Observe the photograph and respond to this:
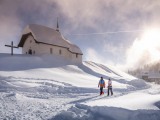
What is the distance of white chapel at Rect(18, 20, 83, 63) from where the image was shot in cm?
2339

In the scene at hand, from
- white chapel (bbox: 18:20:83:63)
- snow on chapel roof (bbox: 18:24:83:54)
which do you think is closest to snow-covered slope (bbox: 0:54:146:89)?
white chapel (bbox: 18:20:83:63)

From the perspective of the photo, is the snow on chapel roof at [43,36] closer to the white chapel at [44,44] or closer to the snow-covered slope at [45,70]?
the white chapel at [44,44]

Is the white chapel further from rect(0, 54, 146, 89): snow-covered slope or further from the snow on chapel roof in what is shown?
rect(0, 54, 146, 89): snow-covered slope

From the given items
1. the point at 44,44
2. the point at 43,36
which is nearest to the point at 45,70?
the point at 44,44

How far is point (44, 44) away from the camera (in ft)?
78.3

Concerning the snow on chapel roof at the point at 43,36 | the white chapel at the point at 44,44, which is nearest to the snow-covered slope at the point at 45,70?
the white chapel at the point at 44,44

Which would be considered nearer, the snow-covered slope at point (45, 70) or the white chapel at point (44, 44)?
the snow-covered slope at point (45, 70)

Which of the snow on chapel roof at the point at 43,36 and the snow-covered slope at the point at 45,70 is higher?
the snow on chapel roof at the point at 43,36

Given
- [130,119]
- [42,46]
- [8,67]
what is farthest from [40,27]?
[130,119]

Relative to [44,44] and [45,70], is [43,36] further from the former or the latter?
[45,70]

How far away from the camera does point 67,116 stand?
5.32 metres

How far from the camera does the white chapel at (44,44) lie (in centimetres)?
2339

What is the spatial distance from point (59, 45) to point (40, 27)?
19.3 feet

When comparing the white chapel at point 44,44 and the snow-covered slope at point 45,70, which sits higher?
the white chapel at point 44,44
